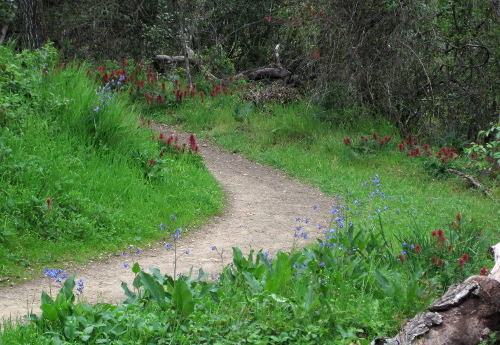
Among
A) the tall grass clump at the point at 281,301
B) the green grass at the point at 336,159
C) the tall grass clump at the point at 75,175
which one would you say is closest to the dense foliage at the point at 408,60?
the green grass at the point at 336,159

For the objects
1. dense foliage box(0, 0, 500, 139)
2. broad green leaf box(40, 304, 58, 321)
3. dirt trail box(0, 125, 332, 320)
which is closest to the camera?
broad green leaf box(40, 304, 58, 321)

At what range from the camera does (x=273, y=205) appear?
873cm

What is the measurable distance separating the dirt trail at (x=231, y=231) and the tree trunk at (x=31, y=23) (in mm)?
3957

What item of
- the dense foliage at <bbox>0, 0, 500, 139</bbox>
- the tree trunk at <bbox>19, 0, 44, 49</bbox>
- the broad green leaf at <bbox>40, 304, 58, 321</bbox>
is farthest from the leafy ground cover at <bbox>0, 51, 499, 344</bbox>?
the tree trunk at <bbox>19, 0, 44, 49</bbox>

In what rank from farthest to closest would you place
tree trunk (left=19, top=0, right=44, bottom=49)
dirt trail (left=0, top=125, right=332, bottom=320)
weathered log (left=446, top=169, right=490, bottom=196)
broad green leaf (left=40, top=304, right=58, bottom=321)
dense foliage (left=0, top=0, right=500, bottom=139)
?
1. tree trunk (left=19, top=0, right=44, bottom=49)
2. dense foliage (left=0, top=0, right=500, bottom=139)
3. weathered log (left=446, top=169, right=490, bottom=196)
4. dirt trail (left=0, top=125, right=332, bottom=320)
5. broad green leaf (left=40, top=304, right=58, bottom=321)

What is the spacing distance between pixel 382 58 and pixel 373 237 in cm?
710

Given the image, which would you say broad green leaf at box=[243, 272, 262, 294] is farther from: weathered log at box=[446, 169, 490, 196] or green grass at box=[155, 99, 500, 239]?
weathered log at box=[446, 169, 490, 196]

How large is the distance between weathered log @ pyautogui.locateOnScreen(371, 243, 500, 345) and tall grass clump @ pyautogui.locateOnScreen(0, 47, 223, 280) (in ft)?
11.5

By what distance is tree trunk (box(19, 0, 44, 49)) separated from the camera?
12.3 metres

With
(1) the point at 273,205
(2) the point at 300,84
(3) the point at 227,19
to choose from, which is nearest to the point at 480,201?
(1) the point at 273,205

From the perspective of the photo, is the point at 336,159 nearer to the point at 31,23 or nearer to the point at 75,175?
the point at 75,175

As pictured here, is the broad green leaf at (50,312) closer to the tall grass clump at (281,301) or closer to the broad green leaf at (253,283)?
the tall grass clump at (281,301)

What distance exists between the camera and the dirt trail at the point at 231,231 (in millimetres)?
5500

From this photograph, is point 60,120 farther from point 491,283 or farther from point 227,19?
point 227,19
